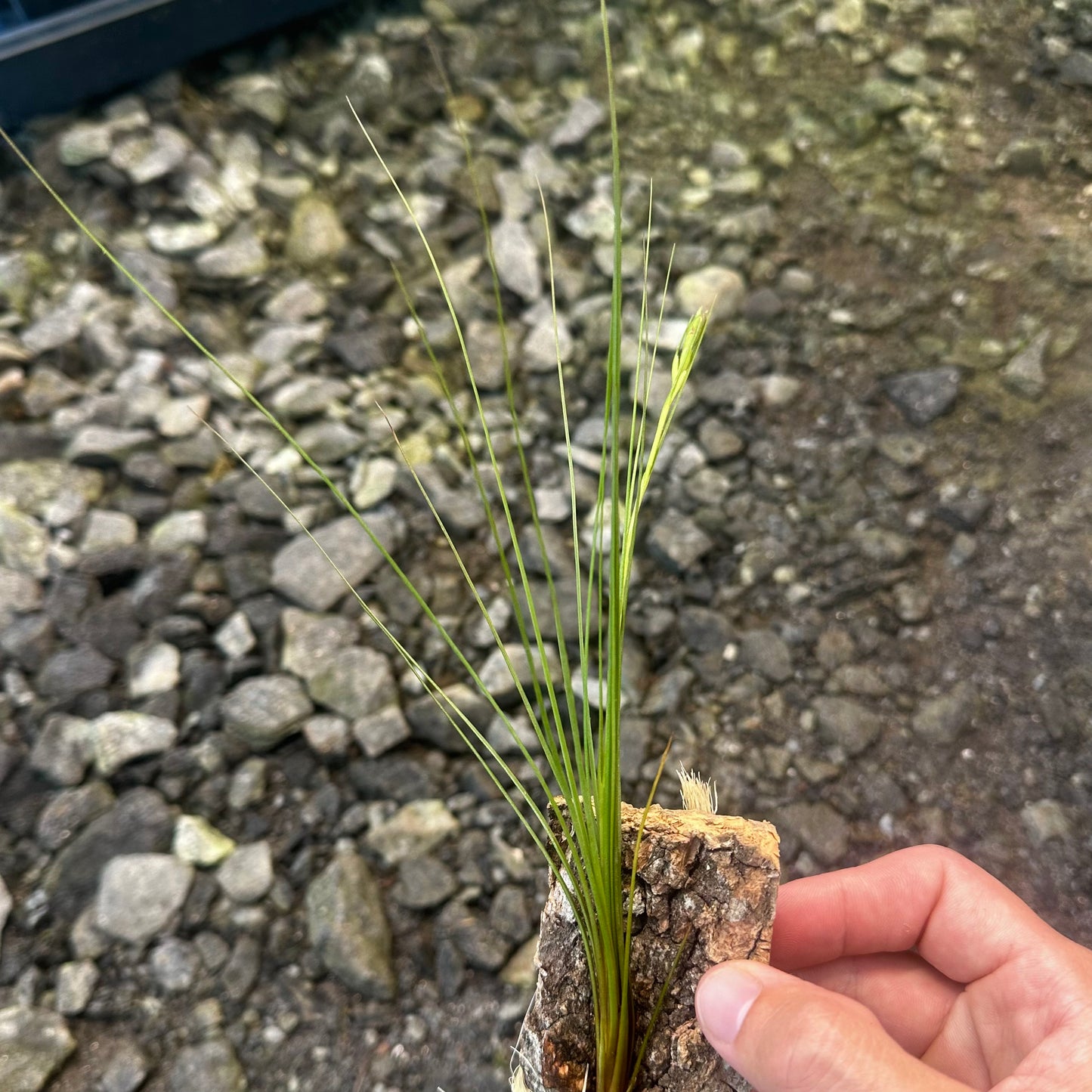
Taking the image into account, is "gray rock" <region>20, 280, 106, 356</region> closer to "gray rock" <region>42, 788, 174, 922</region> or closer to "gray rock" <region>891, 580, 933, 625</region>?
"gray rock" <region>42, 788, 174, 922</region>

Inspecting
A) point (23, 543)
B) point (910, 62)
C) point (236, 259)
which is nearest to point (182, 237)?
point (236, 259)

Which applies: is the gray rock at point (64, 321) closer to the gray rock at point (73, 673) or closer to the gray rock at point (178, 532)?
the gray rock at point (178, 532)

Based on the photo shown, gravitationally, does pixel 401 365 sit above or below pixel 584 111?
below

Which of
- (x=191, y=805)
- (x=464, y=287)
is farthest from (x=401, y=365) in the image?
(x=191, y=805)

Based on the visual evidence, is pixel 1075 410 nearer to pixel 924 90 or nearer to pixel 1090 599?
pixel 1090 599

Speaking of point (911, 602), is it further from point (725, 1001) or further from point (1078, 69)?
point (1078, 69)

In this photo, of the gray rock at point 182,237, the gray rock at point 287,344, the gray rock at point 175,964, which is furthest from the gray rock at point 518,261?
the gray rock at point 175,964

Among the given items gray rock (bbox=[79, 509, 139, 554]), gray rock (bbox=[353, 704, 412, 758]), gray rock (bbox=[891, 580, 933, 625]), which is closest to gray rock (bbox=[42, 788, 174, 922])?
gray rock (bbox=[353, 704, 412, 758])

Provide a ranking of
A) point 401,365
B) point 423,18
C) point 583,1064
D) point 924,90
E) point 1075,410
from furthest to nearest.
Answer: point 423,18 < point 924,90 < point 401,365 < point 1075,410 < point 583,1064
